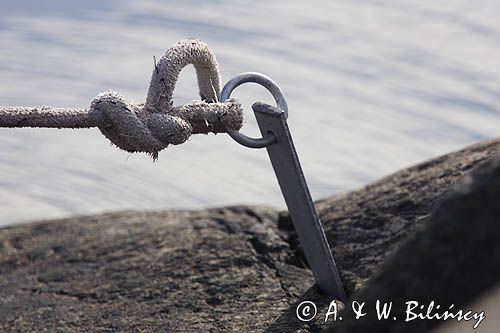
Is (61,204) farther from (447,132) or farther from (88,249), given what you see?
(447,132)

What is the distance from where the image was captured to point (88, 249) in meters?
1.57

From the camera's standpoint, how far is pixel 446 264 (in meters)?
0.54

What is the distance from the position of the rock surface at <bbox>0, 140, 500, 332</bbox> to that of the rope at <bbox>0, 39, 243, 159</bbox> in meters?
0.27

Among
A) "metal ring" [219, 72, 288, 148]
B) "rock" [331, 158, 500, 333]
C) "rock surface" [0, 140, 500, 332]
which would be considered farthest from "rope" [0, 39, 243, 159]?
"rock" [331, 158, 500, 333]

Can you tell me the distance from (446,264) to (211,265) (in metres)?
0.88

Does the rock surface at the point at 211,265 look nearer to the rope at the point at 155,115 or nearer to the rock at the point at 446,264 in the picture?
the rope at the point at 155,115

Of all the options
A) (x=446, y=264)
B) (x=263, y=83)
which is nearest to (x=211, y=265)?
(x=263, y=83)

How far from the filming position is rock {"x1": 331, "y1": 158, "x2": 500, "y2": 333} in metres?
0.53

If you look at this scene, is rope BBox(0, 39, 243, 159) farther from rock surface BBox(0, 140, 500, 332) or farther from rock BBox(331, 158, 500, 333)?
rock BBox(331, 158, 500, 333)

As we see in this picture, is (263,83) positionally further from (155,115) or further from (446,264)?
(446,264)

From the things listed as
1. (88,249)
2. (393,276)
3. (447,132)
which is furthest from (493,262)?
(447,132)

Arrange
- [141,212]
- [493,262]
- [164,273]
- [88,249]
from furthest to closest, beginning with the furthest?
[141,212] < [88,249] < [164,273] < [493,262]

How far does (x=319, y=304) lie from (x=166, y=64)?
37cm

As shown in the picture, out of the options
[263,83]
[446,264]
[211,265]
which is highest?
[263,83]
